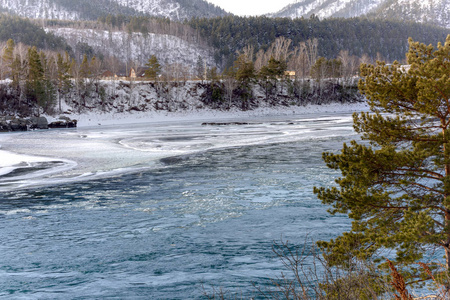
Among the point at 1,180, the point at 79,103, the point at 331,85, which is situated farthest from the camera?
the point at 331,85

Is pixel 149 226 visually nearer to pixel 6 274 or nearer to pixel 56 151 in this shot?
pixel 6 274

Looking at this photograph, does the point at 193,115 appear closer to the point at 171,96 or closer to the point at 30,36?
the point at 171,96

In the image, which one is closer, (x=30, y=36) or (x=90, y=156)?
(x=90, y=156)

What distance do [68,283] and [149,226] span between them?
3832mm

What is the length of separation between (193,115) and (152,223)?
6671 cm

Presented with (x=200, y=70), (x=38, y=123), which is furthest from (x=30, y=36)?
(x=38, y=123)

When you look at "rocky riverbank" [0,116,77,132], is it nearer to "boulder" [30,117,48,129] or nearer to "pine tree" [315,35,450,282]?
"boulder" [30,117,48,129]

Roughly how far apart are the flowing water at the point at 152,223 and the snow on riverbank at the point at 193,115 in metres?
46.2

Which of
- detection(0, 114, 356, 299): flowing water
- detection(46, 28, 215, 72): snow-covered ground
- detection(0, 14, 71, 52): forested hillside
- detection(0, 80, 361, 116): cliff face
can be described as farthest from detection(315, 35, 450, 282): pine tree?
detection(46, 28, 215, 72): snow-covered ground

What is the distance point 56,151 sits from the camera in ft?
99.0

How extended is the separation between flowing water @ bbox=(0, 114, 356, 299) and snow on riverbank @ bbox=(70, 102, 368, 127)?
46.2 m

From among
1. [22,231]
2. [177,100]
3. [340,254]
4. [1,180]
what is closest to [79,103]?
[177,100]

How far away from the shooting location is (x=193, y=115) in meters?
78.7

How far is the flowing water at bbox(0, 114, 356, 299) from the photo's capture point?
883 cm
